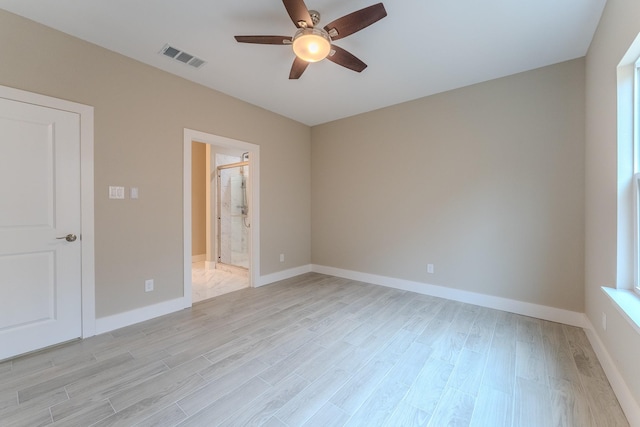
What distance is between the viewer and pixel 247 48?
2414 millimetres

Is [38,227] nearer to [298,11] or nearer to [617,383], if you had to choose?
[298,11]

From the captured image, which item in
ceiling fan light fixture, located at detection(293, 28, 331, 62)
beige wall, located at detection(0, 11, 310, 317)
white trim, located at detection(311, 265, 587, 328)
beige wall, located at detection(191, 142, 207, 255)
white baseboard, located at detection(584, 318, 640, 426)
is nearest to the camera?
white baseboard, located at detection(584, 318, 640, 426)

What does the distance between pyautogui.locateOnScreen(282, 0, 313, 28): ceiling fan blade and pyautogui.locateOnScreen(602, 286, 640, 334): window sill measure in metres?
2.63

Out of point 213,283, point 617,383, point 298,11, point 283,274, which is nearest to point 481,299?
point 617,383

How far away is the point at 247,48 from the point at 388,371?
303 cm

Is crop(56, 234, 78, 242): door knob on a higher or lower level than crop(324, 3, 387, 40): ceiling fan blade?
lower

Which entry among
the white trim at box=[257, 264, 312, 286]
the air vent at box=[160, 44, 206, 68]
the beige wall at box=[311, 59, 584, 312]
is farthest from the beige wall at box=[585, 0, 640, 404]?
the white trim at box=[257, 264, 312, 286]

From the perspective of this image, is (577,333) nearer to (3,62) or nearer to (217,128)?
(217,128)

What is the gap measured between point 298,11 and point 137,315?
3138 mm

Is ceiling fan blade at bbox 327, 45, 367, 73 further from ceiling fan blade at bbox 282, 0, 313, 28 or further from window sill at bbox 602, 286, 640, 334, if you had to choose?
window sill at bbox 602, 286, 640, 334

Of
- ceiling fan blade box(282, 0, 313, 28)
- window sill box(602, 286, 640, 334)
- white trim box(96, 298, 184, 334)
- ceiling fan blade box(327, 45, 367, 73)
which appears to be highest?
ceiling fan blade box(282, 0, 313, 28)

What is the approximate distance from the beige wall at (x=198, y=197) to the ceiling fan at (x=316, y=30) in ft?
14.8

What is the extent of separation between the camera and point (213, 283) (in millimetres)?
4090

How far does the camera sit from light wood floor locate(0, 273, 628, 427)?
4.84 ft
